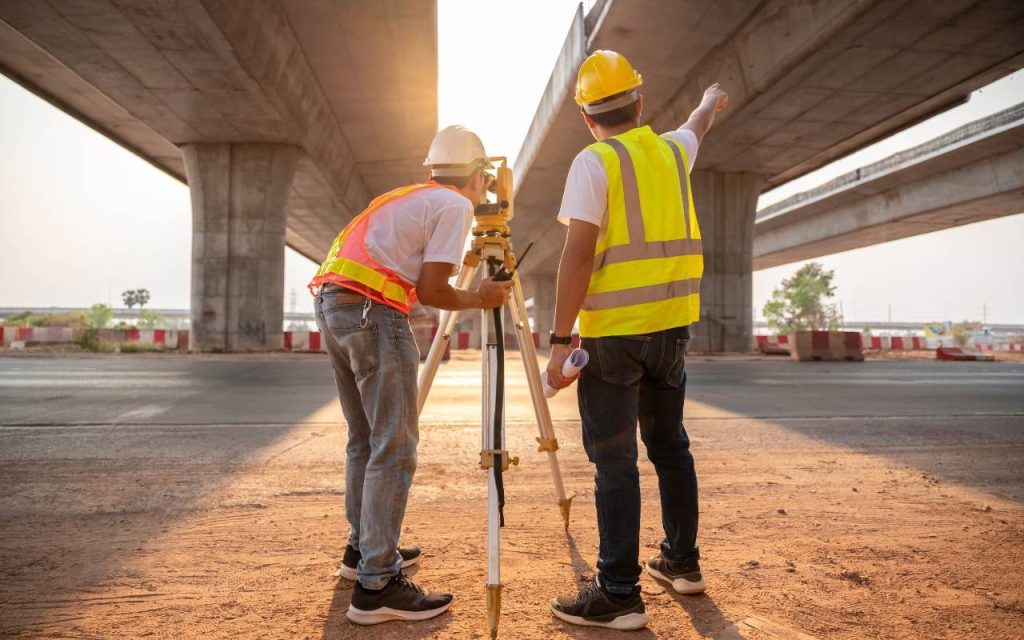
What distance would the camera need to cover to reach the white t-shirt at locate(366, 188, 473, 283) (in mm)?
2441

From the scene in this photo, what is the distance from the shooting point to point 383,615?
234 cm

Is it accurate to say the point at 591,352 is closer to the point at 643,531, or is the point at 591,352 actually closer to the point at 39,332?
the point at 643,531

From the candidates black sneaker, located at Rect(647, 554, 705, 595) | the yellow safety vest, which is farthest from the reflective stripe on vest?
black sneaker, located at Rect(647, 554, 705, 595)

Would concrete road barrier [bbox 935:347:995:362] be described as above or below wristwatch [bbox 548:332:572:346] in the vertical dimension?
below

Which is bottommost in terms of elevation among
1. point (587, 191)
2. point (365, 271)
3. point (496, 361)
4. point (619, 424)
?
point (619, 424)

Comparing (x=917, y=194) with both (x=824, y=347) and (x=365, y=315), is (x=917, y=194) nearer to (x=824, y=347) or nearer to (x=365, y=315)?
(x=824, y=347)

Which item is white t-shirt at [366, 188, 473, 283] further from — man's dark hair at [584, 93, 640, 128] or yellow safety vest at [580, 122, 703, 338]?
man's dark hair at [584, 93, 640, 128]

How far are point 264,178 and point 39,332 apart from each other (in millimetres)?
12220

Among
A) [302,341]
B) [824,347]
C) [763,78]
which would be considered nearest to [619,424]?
[763,78]

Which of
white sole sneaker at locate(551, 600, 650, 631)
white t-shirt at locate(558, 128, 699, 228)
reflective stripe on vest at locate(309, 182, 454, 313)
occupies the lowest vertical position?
white sole sneaker at locate(551, 600, 650, 631)

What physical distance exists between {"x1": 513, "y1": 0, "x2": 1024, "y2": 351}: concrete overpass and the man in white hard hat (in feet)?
45.0

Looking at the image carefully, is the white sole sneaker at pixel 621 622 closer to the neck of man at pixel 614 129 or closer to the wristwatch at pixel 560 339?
the wristwatch at pixel 560 339

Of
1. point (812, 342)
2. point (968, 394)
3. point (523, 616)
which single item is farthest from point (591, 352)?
point (812, 342)

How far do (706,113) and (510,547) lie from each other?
225cm
